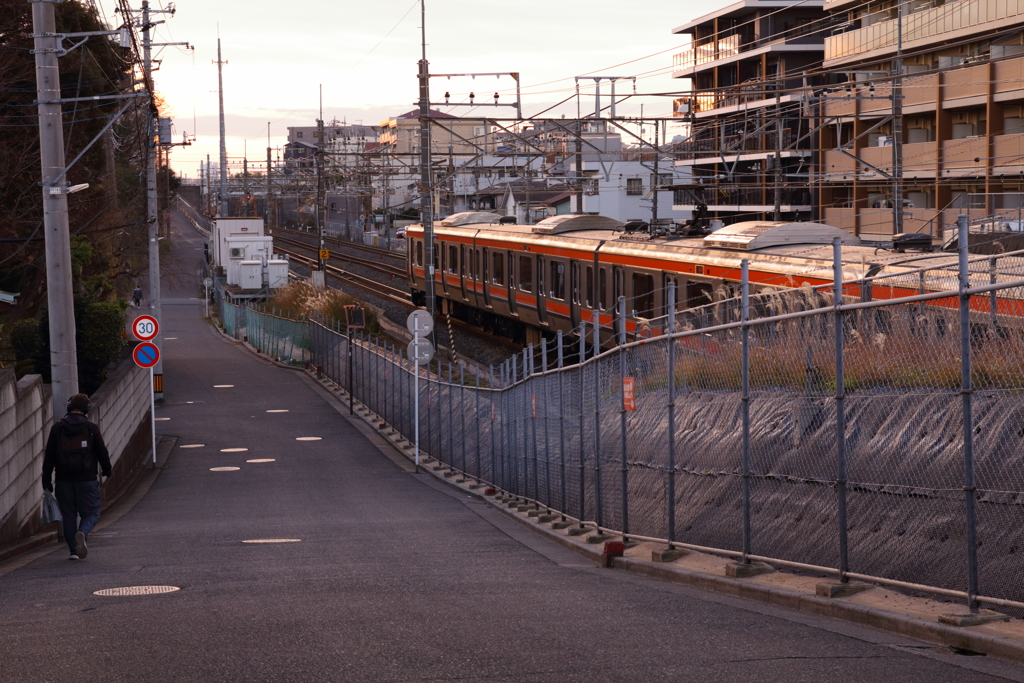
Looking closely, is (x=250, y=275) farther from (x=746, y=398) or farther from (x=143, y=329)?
(x=746, y=398)

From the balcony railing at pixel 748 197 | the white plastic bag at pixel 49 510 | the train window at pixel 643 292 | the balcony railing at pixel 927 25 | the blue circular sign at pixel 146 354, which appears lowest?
the white plastic bag at pixel 49 510

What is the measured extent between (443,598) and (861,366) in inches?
127

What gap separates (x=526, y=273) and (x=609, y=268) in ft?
19.7

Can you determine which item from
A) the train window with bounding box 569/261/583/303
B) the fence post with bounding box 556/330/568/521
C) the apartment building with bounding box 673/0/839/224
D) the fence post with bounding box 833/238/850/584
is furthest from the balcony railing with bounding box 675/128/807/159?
the fence post with bounding box 833/238/850/584

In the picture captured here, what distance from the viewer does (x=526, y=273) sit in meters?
30.1

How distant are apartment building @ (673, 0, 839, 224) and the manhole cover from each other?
45.7m

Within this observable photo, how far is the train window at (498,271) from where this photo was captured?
32219 millimetres

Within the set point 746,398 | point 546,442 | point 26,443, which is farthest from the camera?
point 546,442

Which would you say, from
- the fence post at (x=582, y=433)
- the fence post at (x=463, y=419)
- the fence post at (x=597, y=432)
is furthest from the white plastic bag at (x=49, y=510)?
the fence post at (x=463, y=419)

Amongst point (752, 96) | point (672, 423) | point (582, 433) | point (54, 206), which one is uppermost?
point (752, 96)

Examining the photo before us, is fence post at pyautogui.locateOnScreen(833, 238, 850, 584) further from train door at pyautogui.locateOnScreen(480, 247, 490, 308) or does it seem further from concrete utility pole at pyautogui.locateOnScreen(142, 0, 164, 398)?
train door at pyautogui.locateOnScreen(480, 247, 490, 308)

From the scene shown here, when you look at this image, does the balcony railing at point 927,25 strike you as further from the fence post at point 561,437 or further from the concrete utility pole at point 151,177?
the fence post at point 561,437

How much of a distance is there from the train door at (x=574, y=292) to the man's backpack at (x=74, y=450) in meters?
15.6

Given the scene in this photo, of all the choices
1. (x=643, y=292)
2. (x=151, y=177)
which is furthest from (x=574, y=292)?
(x=151, y=177)
